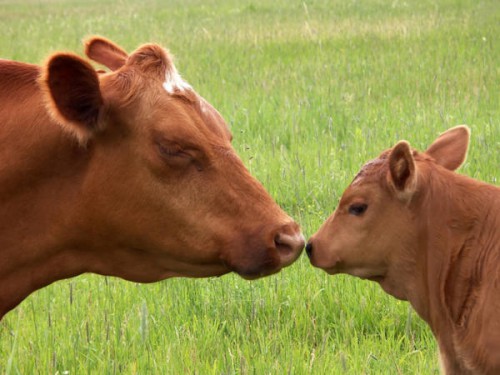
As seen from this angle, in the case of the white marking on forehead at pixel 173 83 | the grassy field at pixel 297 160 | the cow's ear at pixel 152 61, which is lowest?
the grassy field at pixel 297 160

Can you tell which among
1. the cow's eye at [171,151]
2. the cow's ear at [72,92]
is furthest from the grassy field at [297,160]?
the cow's ear at [72,92]

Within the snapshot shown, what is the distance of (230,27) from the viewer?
17.9 metres

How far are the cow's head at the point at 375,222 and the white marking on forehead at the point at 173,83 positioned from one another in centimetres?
125

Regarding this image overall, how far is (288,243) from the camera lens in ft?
11.8

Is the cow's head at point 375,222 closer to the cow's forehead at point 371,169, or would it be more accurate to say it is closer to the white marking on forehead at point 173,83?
the cow's forehead at point 371,169

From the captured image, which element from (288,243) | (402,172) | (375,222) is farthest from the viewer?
(375,222)

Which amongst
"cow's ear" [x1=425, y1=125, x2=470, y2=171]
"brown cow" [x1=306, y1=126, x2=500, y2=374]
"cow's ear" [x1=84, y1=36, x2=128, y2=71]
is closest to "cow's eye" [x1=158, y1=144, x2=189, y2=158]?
"cow's ear" [x1=84, y1=36, x2=128, y2=71]

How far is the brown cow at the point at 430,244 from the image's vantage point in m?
4.30

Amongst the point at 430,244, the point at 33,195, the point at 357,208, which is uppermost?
the point at 33,195

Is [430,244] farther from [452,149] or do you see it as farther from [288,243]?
[288,243]

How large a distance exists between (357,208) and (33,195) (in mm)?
1746

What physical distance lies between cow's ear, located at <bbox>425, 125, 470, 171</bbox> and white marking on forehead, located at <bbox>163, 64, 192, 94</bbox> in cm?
176

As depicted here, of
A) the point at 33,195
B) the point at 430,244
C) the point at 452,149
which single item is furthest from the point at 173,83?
the point at 452,149

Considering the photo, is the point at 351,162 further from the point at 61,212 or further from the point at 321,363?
the point at 61,212
